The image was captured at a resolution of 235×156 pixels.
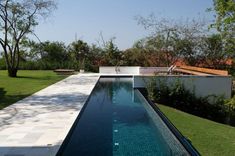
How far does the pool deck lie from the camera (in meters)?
5.16

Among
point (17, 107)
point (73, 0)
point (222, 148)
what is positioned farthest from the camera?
point (73, 0)

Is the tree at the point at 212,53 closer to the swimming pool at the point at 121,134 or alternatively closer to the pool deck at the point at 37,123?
the swimming pool at the point at 121,134

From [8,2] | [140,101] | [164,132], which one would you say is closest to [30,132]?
[164,132]

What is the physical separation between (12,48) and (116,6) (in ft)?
23.8

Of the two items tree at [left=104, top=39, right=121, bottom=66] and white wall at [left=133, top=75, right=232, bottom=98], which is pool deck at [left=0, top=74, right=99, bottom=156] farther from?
tree at [left=104, top=39, right=121, bottom=66]

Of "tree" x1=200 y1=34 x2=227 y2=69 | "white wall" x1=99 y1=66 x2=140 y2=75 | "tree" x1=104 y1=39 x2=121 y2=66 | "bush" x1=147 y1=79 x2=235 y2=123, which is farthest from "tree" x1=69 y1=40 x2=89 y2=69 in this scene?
"bush" x1=147 y1=79 x2=235 y2=123

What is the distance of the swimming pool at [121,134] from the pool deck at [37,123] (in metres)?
0.22

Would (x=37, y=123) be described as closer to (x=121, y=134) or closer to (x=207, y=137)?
(x=121, y=134)

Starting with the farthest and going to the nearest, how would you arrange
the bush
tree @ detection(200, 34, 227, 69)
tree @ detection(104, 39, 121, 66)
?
tree @ detection(104, 39, 121, 66) < tree @ detection(200, 34, 227, 69) < the bush

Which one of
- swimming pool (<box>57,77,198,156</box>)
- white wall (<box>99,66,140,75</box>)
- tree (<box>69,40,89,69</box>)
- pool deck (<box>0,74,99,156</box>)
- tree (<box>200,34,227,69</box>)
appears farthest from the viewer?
tree (<box>69,40,89,69</box>)

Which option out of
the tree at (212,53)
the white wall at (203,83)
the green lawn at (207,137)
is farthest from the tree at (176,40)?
the green lawn at (207,137)

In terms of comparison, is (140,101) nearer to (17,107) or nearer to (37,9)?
(17,107)

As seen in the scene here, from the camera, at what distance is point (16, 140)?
219 inches

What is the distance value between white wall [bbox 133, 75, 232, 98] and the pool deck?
3.12 metres
